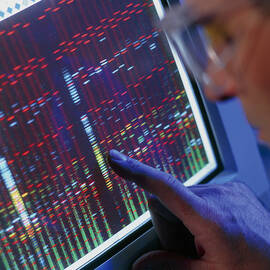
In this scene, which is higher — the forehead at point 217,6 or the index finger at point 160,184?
the forehead at point 217,6

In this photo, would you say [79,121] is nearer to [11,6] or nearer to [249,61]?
[11,6]

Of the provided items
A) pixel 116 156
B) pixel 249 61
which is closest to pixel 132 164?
pixel 116 156

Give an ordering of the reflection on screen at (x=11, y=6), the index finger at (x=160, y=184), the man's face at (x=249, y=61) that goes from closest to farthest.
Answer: the man's face at (x=249, y=61)
the reflection on screen at (x=11, y=6)
the index finger at (x=160, y=184)

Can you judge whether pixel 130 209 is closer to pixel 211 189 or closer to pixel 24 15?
pixel 211 189

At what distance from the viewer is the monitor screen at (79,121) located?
0.60 meters

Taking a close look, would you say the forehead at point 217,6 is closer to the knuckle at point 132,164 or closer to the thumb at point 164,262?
the knuckle at point 132,164

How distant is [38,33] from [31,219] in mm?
274

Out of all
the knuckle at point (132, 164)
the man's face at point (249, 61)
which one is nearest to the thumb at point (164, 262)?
the knuckle at point (132, 164)

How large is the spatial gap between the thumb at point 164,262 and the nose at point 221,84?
0.40 m

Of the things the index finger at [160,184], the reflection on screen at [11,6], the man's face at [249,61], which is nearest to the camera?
the man's face at [249,61]

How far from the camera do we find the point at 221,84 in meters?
0.42

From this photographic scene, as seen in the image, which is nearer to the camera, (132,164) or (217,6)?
(217,6)

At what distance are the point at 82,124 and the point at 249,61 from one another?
0.36m

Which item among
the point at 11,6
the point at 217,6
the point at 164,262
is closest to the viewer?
the point at 217,6
